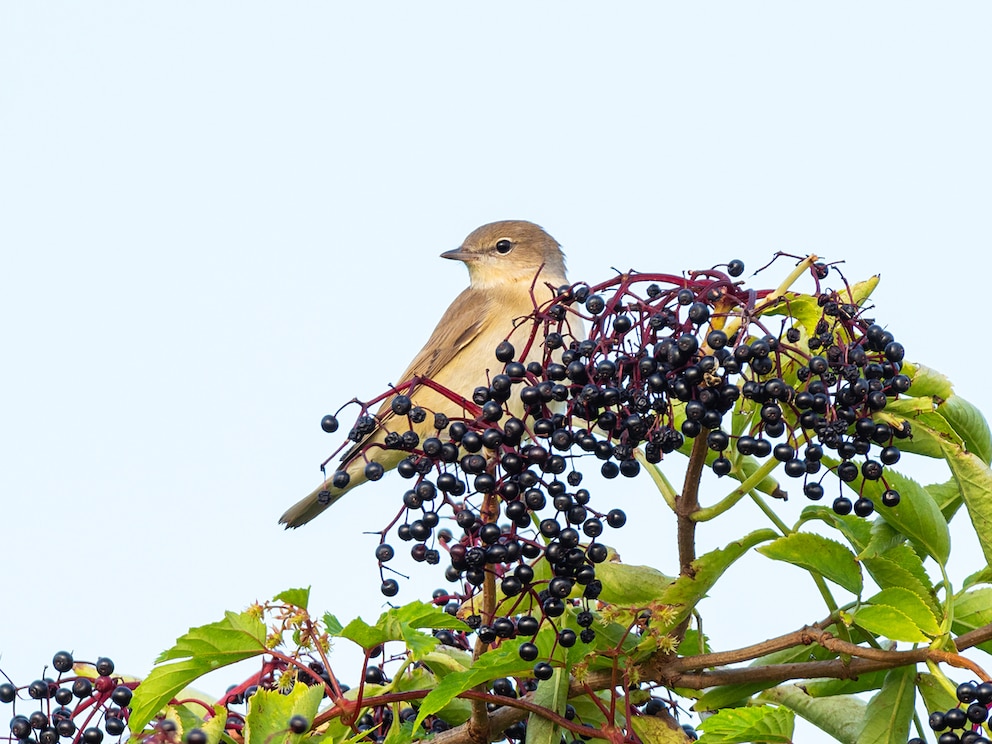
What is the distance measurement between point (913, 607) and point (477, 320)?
5.41 m

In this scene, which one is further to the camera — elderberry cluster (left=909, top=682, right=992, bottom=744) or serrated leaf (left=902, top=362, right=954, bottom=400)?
serrated leaf (left=902, top=362, right=954, bottom=400)

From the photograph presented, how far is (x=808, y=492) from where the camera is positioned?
12.3ft

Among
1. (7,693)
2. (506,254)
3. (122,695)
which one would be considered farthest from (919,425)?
(506,254)

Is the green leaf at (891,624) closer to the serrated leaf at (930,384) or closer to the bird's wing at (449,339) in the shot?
the serrated leaf at (930,384)

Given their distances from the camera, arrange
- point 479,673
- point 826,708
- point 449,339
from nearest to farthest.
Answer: point 479,673, point 826,708, point 449,339

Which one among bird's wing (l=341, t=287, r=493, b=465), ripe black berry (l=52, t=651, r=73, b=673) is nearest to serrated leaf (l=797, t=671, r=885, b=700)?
ripe black berry (l=52, t=651, r=73, b=673)

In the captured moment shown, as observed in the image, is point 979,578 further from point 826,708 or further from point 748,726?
point 748,726

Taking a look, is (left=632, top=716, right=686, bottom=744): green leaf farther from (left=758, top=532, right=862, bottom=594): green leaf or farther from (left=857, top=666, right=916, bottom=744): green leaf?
(left=758, top=532, right=862, bottom=594): green leaf

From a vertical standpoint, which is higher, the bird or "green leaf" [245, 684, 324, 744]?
the bird

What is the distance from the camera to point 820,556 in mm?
3666

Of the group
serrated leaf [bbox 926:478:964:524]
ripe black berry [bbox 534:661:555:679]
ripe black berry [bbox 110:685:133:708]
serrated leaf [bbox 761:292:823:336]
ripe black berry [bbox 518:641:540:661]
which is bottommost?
ripe black berry [bbox 110:685:133:708]

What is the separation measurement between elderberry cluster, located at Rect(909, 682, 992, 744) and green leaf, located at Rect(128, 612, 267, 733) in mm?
1965

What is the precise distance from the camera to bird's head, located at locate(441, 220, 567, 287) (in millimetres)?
9562

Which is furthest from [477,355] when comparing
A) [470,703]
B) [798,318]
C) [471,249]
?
[798,318]
